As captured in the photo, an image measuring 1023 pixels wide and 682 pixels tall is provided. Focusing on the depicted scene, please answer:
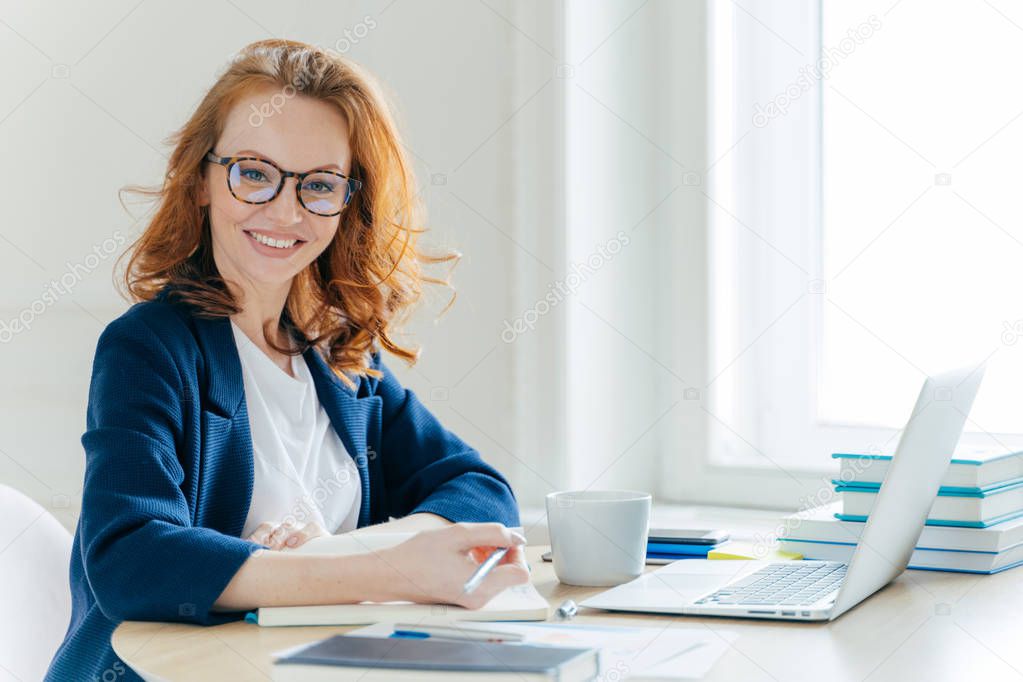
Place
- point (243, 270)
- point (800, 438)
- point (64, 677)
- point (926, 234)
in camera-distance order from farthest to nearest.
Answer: point (800, 438) → point (926, 234) → point (243, 270) → point (64, 677)

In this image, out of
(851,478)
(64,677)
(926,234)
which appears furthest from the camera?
(926,234)

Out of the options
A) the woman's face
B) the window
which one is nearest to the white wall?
the window

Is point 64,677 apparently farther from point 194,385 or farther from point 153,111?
point 153,111

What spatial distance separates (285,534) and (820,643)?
597 mm

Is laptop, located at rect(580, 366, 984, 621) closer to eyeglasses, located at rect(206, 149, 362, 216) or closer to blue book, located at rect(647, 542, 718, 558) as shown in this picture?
blue book, located at rect(647, 542, 718, 558)

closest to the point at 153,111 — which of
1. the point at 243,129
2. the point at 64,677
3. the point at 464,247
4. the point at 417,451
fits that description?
the point at 464,247

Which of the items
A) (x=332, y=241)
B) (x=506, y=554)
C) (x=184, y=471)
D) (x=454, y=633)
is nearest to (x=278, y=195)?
(x=332, y=241)

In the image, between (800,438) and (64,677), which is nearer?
(64,677)

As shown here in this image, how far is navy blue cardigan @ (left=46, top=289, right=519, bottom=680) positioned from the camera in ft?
3.40

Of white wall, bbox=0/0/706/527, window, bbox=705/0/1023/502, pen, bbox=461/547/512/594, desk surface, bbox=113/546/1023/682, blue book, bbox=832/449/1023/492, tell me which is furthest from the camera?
white wall, bbox=0/0/706/527

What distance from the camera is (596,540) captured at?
1185mm

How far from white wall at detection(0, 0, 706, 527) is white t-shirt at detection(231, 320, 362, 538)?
562 mm

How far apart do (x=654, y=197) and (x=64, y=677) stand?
1.29 meters

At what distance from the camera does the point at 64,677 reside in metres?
1.20
